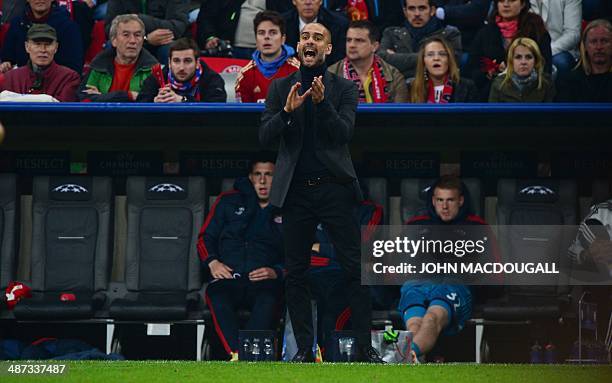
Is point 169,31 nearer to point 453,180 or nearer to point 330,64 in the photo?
point 330,64

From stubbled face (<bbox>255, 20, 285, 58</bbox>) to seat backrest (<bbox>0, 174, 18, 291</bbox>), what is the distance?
8.28ft

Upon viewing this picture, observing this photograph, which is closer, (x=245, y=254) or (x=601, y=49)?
(x=245, y=254)

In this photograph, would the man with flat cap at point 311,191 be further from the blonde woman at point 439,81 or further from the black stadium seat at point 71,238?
the black stadium seat at point 71,238

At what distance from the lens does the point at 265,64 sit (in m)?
10.7

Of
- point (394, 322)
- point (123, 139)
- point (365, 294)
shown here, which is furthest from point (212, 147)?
point (365, 294)

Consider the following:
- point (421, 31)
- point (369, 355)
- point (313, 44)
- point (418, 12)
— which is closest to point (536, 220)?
point (421, 31)

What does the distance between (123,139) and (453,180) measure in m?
2.95

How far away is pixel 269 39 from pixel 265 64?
8.2 inches

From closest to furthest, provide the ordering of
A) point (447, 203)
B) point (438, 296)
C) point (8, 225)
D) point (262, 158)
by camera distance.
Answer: point (438, 296) < point (447, 203) < point (262, 158) < point (8, 225)

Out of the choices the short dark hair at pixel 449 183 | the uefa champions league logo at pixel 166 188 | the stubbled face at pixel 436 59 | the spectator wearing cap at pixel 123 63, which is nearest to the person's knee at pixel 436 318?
the short dark hair at pixel 449 183

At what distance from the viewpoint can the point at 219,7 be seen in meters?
12.0

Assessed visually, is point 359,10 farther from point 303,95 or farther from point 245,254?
point 303,95

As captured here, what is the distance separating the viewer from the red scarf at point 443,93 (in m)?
10.5

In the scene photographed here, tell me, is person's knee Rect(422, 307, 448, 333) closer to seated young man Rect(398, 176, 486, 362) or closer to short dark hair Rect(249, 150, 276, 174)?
seated young man Rect(398, 176, 486, 362)
